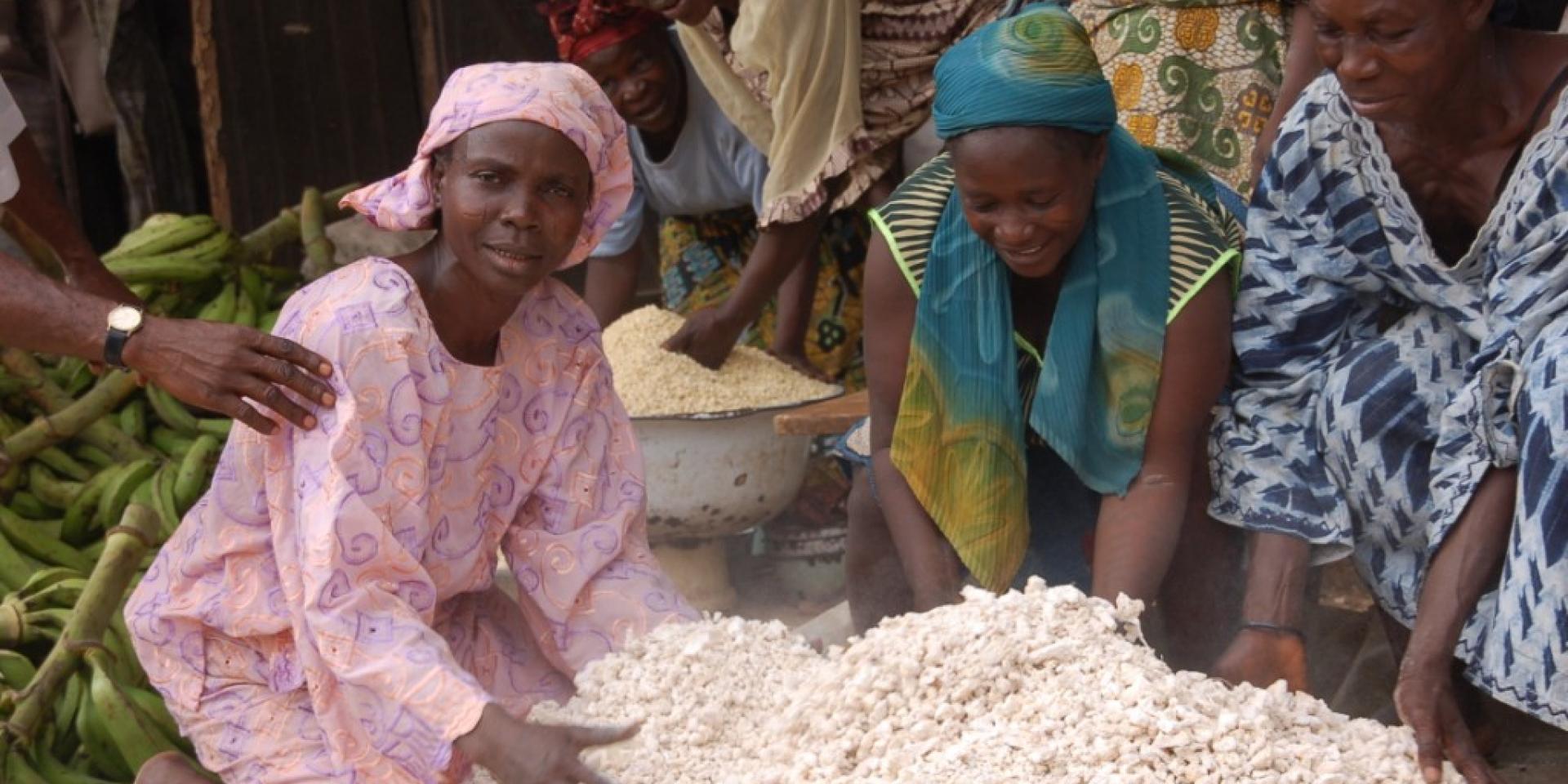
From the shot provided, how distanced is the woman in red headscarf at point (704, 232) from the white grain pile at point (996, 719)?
1657mm

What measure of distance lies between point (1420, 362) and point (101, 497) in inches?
102

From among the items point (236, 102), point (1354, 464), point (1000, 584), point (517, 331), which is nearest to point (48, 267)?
point (236, 102)

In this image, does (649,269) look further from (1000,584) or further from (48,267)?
(1000,584)

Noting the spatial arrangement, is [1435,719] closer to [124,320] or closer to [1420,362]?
[1420,362]

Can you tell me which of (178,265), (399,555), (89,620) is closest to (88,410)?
(178,265)

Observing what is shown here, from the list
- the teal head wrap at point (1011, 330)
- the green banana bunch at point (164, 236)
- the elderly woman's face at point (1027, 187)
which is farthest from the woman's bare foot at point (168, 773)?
the green banana bunch at point (164, 236)

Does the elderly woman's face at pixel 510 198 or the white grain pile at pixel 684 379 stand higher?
the elderly woman's face at pixel 510 198

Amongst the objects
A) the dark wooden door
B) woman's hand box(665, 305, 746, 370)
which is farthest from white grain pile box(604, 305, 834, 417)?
the dark wooden door

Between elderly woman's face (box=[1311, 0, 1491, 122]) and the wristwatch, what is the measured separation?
1.64m

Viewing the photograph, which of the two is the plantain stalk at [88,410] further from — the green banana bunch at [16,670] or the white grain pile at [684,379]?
the white grain pile at [684,379]

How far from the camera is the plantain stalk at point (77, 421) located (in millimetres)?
3645

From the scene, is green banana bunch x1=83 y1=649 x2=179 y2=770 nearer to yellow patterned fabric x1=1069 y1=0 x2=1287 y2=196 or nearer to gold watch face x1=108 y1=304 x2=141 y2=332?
gold watch face x1=108 y1=304 x2=141 y2=332

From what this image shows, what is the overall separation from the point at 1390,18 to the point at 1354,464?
2.21 feet

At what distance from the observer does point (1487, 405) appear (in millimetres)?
2334
